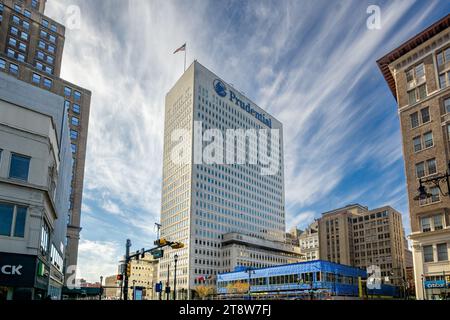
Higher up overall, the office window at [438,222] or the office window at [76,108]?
the office window at [76,108]

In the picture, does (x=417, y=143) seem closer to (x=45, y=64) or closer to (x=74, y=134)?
(x=74, y=134)

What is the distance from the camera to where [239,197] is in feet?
578

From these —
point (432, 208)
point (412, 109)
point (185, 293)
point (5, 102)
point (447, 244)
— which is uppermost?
point (412, 109)

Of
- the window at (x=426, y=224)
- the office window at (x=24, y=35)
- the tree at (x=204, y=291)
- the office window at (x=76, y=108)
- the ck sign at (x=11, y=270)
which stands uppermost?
the office window at (x=24, y=35)

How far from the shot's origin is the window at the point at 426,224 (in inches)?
1706

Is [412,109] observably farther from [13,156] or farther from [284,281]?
[284,281]

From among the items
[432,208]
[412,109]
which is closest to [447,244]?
[432,208]

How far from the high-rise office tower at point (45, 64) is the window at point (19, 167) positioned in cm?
6648

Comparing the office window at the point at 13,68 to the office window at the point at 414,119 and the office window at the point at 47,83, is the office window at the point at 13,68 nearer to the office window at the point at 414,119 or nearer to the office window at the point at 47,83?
the office window at the point at 47,83

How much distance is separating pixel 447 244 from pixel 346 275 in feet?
181

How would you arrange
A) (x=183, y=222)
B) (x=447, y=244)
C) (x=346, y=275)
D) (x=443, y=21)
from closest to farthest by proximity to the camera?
(x=447, y=244) < (x=443, y=21) < (x=346, y=275) < (x=183, y=222)

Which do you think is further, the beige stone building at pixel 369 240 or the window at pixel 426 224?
the beige stone building at pixel 369 240

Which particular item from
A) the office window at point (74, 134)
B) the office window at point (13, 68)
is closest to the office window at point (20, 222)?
the office window at point (74, 134)

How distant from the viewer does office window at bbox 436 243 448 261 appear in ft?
135
